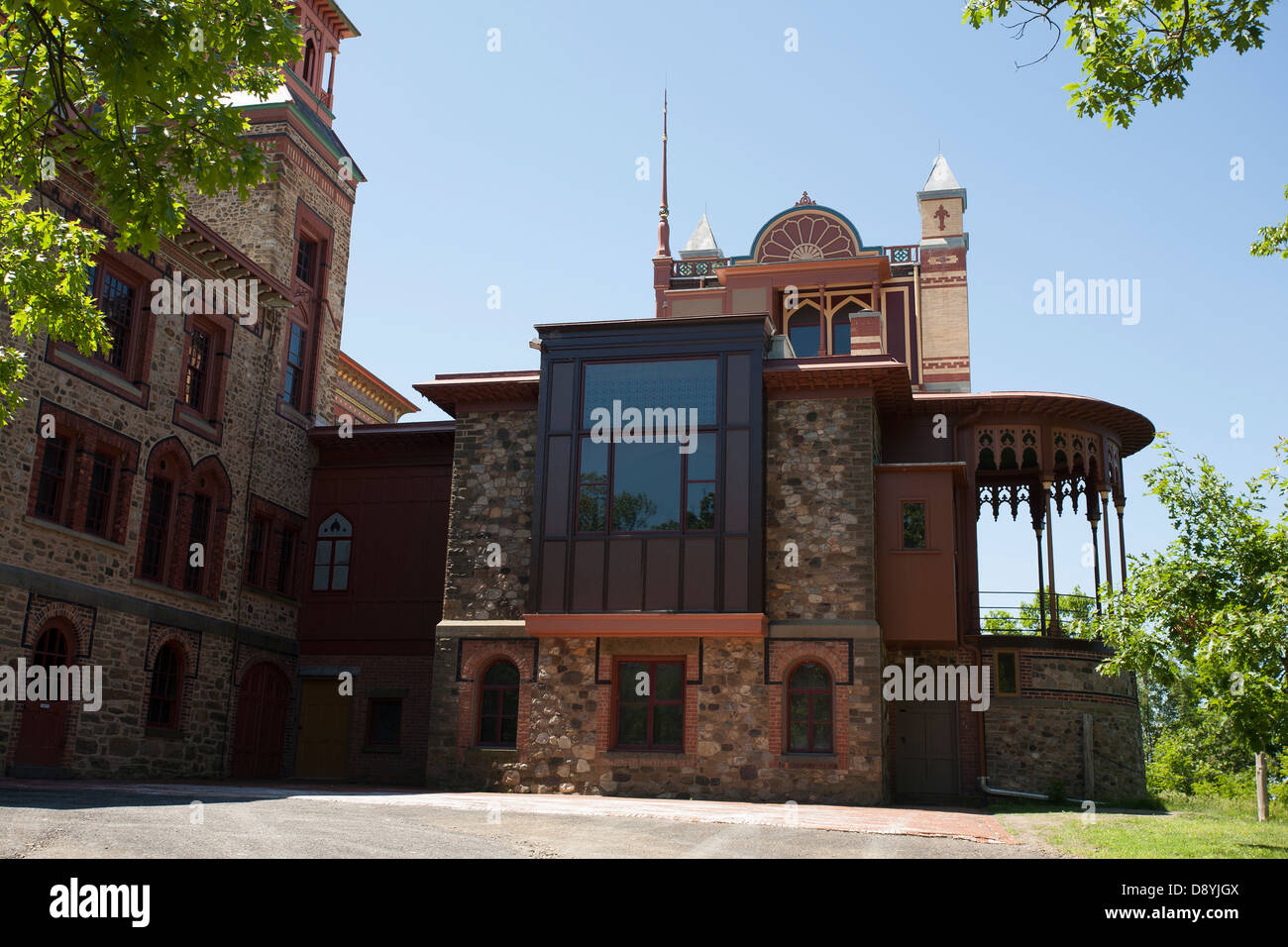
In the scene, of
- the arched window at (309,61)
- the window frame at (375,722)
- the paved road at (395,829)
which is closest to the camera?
the paved road at (395,829)

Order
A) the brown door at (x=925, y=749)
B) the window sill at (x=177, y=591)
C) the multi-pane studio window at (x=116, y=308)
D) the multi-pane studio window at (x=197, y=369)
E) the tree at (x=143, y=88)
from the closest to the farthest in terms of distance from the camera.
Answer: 1. the tree at (x=143, y=88)
2. the multi-pane studio window at (x=116, y=308)
3. the window sill at (x=177, y=591)
4. the brown door at (x=925, y=749)
5. the multi-pane studio window at (x=197, y=369)

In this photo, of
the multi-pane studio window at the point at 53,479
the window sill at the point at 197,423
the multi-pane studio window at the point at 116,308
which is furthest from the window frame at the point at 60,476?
the window sill at the point at 197,423

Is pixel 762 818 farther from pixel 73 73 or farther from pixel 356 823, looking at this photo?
pixel 73 73

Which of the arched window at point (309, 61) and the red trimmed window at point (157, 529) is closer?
the red trimmed window at point (157, 529)

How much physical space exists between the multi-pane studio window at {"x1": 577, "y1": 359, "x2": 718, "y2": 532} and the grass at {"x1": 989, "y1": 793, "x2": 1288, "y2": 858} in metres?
7.64

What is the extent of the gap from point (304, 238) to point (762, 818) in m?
18.8

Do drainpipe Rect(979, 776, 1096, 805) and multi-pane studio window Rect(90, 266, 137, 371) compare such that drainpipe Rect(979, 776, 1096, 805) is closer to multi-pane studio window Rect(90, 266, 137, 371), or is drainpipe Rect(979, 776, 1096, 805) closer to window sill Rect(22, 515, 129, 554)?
window sill Rect(22, 515, 129, 554)

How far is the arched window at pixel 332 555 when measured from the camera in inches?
1040

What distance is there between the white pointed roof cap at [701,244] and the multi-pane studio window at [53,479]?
1867cm

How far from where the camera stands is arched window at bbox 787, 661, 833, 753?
20625mm

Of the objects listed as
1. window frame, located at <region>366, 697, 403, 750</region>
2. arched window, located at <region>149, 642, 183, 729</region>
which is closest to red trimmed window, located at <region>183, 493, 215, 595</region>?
arched window, located at <region>149, 642, 183, 729</region>

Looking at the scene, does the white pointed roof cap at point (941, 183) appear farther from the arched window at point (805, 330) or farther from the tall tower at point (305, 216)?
the tall tower at point (305, 216)

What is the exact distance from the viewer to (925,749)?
22.5 meters
